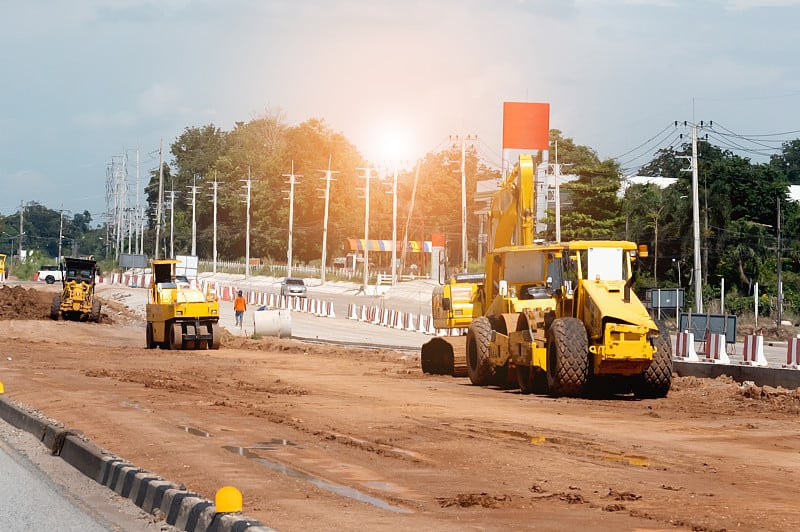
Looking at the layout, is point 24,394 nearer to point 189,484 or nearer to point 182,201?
point 189,484

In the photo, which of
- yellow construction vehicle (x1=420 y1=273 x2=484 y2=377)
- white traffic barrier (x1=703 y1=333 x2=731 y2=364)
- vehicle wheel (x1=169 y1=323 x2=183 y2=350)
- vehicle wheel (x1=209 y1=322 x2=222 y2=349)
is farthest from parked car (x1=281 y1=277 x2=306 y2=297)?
yellow construction vehicle (x1=420 y1=273 x2=484 y2=377)

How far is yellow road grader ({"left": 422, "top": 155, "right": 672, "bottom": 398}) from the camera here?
22.0 meters

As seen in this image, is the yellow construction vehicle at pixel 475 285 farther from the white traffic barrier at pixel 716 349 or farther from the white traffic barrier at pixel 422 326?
the white traffic barrier at pixel 422 326

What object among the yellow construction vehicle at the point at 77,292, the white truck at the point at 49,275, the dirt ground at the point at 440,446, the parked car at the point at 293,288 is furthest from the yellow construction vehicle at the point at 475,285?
the white truck at the point at 49,275

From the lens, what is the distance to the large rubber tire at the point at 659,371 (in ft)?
74.0

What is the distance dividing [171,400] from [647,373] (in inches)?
357

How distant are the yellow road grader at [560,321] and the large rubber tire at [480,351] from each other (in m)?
0.03

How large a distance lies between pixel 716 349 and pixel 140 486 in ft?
80.9

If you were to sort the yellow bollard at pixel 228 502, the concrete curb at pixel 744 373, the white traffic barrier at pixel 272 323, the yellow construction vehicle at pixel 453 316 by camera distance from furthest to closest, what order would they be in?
the white traffic barrier at pixel 272 323
the yellow construction vehicle at pixel 453 316
the concrete curb at pixel 744 373
the yellow bollard at pixel 228 502

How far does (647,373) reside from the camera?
75.1 feet

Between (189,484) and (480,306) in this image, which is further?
(480,306)

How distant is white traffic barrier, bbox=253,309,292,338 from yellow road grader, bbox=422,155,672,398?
24366 mm

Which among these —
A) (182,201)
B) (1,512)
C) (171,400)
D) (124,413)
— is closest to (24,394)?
(171,400)

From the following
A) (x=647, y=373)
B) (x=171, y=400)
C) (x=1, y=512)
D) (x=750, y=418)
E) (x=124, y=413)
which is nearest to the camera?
(x=1, y=512)
